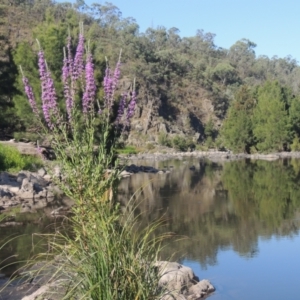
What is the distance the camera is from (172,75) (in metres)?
88.9

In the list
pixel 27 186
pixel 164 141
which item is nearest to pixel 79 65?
pixel 27 186

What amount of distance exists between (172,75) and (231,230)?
7548 cm

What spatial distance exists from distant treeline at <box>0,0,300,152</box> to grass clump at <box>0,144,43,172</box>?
1.55m

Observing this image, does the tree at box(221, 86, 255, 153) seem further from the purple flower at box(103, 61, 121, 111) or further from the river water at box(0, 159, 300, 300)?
the purple flower at box(103, 61, 121, 111)

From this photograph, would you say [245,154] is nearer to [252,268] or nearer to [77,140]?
[252,268]

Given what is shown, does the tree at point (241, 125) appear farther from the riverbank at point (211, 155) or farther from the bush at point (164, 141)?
the bush at point (164, 141)

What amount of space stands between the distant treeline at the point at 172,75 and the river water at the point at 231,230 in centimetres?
591

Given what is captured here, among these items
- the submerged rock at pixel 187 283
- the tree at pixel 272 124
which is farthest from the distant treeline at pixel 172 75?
the submerged rock at pixel 187 283

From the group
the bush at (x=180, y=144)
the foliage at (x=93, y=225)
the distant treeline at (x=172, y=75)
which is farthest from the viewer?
the bush at (x=180, y=144)

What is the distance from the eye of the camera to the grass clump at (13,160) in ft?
80.9

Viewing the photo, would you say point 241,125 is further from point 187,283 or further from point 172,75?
point 187,283

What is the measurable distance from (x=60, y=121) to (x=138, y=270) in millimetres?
1621

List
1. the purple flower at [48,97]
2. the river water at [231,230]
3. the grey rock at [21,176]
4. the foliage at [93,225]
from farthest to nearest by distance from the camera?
the grey rock at [21,176] → the river water at [231,230] → the purple flower at [48,97] → the foliage at [93,225]

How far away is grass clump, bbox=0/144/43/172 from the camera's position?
24672 mm
